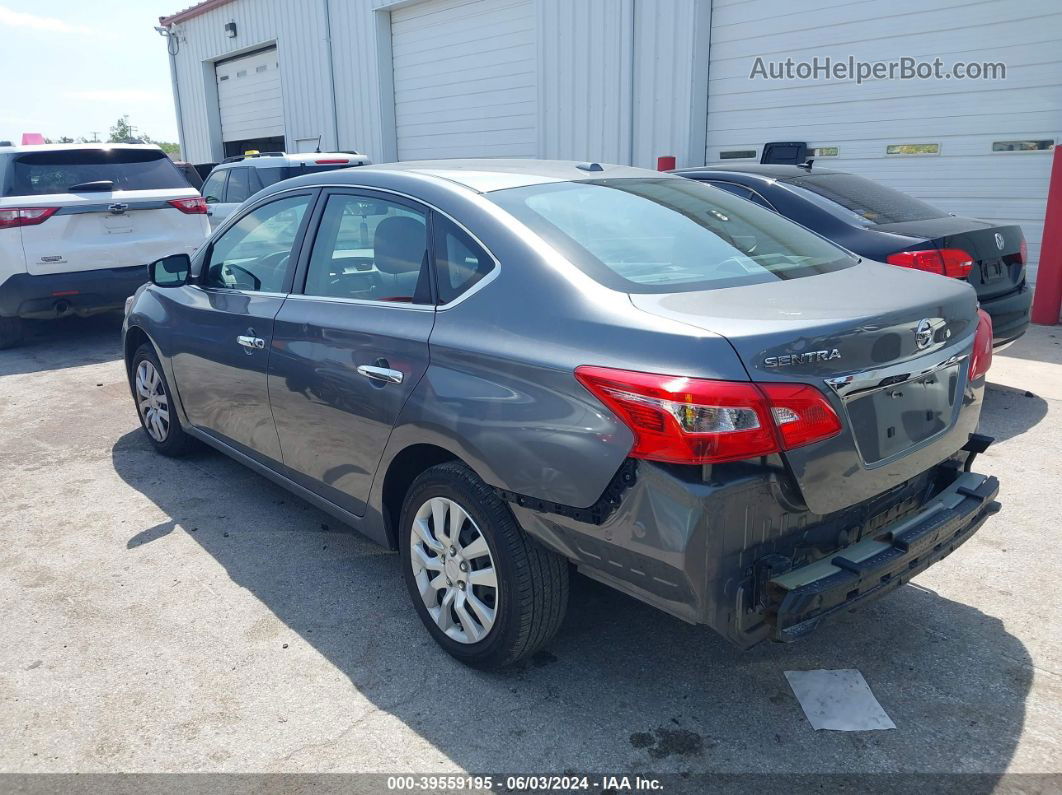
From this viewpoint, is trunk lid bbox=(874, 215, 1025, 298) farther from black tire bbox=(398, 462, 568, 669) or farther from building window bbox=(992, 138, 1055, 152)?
black tire bbox=(398, 462, 568, 669)

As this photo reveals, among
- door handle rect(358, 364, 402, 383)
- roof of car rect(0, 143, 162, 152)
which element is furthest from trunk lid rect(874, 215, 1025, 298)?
roof of car rect(0, 143, 162, 152)

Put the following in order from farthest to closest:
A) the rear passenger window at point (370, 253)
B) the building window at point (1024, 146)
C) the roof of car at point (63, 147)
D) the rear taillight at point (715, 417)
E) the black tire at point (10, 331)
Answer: the black tire at point (10, 331) < the building window at point (1024, 146) < the roof of car at point (63, 147) < the rear passenger window at point (370, 253) < the rear taillight at point (715, 417)

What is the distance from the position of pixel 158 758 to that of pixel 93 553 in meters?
1.65

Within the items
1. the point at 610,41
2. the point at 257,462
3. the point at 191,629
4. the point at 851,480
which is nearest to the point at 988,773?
the point at 851,480

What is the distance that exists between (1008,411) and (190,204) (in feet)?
23.9

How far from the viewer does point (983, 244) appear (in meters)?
5.20

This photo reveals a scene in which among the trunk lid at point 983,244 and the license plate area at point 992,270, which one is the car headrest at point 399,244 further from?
the license plate area at point 992,270

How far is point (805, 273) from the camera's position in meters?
2.88

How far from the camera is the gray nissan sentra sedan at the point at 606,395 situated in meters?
2.17

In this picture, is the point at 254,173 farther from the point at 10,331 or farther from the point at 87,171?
the point at 10,331

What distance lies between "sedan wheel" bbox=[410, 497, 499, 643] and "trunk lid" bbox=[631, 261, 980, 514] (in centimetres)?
95

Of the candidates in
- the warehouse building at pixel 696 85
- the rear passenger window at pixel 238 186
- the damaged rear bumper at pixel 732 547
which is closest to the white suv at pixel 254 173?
the rear passenger window at pixel 238 186

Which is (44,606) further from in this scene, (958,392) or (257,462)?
(958,392)

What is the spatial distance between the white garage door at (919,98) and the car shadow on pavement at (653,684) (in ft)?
20.5
